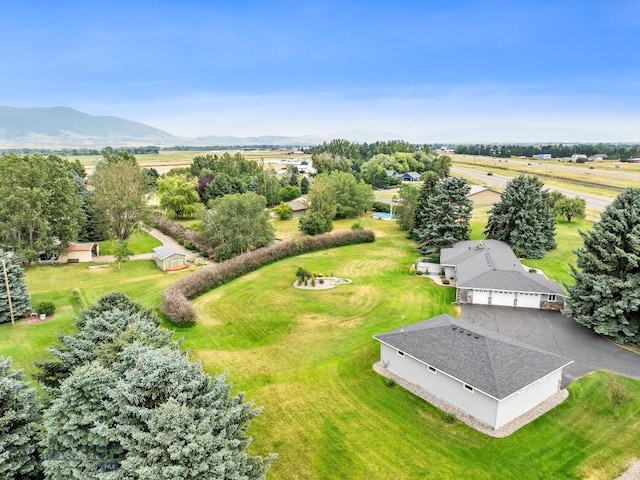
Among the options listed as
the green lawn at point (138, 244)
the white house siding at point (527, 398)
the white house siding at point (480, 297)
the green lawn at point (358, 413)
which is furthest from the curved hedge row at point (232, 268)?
the white house siding at point (480, 297)

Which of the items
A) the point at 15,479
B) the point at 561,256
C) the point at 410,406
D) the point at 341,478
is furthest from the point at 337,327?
the point at 561,256

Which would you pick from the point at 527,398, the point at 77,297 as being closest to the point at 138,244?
the point at 77,297

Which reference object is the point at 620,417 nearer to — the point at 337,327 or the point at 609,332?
the point at 609,332

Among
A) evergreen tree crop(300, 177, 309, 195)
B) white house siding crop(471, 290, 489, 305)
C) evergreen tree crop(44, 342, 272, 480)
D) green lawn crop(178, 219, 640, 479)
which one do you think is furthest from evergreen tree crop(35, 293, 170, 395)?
evergreen tree crop(300, 177, 309, 195)

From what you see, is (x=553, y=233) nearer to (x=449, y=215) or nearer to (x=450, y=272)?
(x=449, y=215)

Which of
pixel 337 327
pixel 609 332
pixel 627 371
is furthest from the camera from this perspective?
pixel 337 327

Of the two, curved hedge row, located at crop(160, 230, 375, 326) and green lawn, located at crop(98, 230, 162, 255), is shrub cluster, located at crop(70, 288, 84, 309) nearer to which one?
curved hedge row, located at crop(160, 230, 375, 326)

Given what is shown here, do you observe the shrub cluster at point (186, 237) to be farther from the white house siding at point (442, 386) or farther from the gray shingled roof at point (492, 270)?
the white house siding at point (442, 386)
